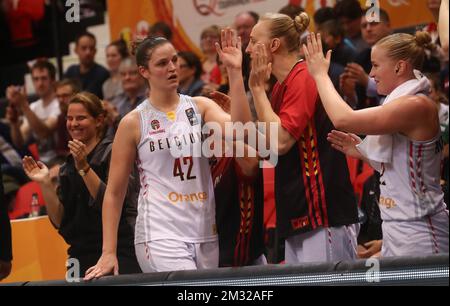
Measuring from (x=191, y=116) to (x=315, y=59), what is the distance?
0.75 m

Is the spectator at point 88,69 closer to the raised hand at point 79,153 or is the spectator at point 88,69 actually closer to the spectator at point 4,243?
the raised hand at point 79,153

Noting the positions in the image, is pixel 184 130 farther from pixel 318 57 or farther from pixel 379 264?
pixel 379 264

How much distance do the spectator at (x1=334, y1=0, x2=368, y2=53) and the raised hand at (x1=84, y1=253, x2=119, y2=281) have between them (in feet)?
5.83

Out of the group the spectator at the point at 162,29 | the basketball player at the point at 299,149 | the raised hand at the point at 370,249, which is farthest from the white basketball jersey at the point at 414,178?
the spectator at the point at 162,29

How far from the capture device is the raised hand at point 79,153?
4.82 m

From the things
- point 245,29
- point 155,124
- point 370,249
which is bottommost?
point 370,249

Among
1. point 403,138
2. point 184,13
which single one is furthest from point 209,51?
point 403,138

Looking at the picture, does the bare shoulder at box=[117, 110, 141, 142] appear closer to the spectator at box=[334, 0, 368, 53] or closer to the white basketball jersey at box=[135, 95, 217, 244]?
the white basketball jersey at box=[135, 95, 217, 244]

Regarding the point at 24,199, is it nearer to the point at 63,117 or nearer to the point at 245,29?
the point at 63,117

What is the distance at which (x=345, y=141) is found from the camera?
4.21 meters

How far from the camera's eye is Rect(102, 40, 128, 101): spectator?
6.52 m

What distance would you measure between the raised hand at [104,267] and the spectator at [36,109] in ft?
8.10
